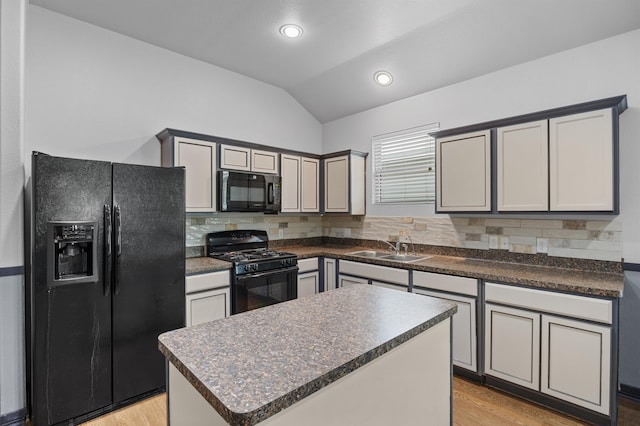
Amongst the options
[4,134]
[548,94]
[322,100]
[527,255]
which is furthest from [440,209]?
[4,134]

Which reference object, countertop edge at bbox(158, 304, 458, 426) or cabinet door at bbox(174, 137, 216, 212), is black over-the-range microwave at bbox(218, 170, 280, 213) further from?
countertop edge at bbox(158, 304, 458, 426)

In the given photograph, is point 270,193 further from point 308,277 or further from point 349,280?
point 349,280

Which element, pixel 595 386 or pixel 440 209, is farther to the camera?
pixel 440 209

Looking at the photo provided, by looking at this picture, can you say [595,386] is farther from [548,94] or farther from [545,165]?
[548,94]

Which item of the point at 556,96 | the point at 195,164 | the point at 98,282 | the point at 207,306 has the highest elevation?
the point at 556,96

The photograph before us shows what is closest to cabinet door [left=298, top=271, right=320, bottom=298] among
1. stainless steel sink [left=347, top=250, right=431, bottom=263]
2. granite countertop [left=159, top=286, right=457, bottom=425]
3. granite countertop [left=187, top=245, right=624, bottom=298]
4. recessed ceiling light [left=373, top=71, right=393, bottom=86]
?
stainless steel sink [left=347, top=250, right=431, bottom=263]

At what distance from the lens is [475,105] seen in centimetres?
310

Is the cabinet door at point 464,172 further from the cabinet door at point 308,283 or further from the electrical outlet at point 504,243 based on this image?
the cabinet door at point 308,283

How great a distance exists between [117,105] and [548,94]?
12.4 feet

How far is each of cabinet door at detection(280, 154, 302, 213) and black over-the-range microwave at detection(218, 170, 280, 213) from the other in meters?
0.17

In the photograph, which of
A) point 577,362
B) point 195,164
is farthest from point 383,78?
point 577,362

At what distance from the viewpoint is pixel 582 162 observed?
221 cm

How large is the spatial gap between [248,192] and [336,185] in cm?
119

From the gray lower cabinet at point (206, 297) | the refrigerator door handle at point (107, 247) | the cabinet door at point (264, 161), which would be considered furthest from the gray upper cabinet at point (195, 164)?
the refrigerator door handle at point (107, 247)
